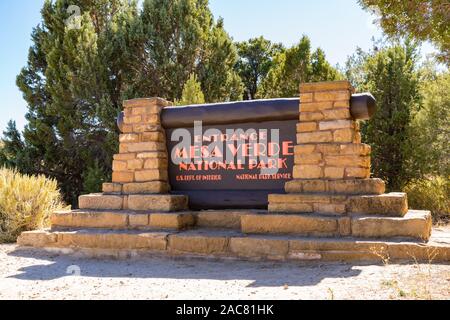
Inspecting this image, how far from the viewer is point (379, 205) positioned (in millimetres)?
5039

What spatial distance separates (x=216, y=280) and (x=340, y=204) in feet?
6.13

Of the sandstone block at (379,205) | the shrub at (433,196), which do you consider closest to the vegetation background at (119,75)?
the shrub at (433,196)

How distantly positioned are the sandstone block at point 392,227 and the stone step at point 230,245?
0.45ft

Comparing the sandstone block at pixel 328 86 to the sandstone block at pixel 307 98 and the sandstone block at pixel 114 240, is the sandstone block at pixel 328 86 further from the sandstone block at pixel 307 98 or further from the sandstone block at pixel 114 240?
the sandstone block at pixel 114 240

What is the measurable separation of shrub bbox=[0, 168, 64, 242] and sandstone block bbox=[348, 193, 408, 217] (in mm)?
5423

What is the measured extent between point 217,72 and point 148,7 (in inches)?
132

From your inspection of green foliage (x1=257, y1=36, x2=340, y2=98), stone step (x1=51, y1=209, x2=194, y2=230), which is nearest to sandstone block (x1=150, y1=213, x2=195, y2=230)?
stone step (x1=51, y1=209, x2=194, y2=230)

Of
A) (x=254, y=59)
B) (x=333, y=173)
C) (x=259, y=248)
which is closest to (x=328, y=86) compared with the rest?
(x=333, y=173)

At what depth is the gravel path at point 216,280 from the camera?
3494 millimetres

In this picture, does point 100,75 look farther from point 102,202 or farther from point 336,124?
point 336,124

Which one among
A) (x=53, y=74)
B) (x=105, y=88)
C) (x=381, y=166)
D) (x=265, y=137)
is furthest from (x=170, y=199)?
(x=53, y=74)
